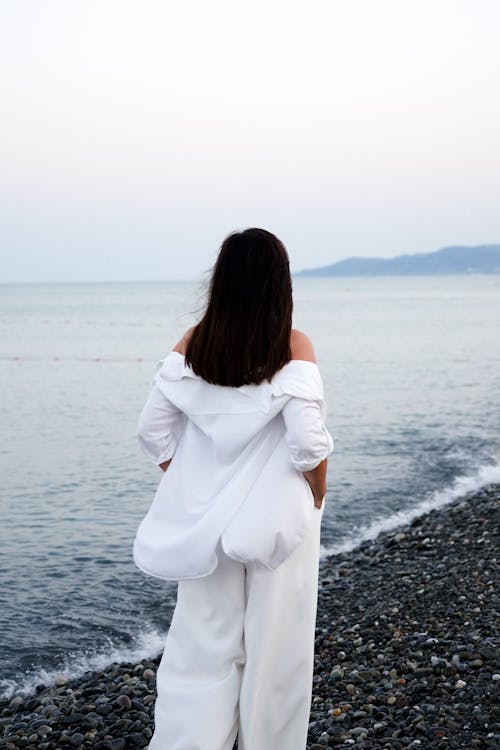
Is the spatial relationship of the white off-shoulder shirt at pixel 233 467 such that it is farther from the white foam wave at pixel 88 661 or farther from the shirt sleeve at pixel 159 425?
the white foam wave at pixel 88 661

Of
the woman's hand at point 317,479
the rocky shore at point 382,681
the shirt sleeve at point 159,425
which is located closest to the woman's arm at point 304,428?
the woman's hand at point 317,479

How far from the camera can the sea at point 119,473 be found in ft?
29.0

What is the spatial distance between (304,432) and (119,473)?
1312 centimetres

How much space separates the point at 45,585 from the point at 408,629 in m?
4.84

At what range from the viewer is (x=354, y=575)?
975 cm

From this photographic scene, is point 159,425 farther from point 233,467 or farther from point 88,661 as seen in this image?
point 88,661

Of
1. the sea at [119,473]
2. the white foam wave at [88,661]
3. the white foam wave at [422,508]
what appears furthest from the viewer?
the white foam wave at [422,508]

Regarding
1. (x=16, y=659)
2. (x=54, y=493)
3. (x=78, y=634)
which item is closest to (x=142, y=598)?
(x=78, y=634)

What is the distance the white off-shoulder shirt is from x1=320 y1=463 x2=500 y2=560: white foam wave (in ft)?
24.3

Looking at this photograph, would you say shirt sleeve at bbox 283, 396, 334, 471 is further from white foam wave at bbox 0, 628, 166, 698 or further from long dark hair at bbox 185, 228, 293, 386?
white foam wave at bbox 0, 628, 166, 698

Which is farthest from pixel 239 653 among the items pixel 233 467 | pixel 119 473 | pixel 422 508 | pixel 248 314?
pixel 119 473

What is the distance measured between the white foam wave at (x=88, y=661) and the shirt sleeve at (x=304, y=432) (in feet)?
16.2

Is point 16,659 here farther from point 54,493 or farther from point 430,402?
point 430,402

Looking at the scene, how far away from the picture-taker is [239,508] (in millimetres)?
3672
